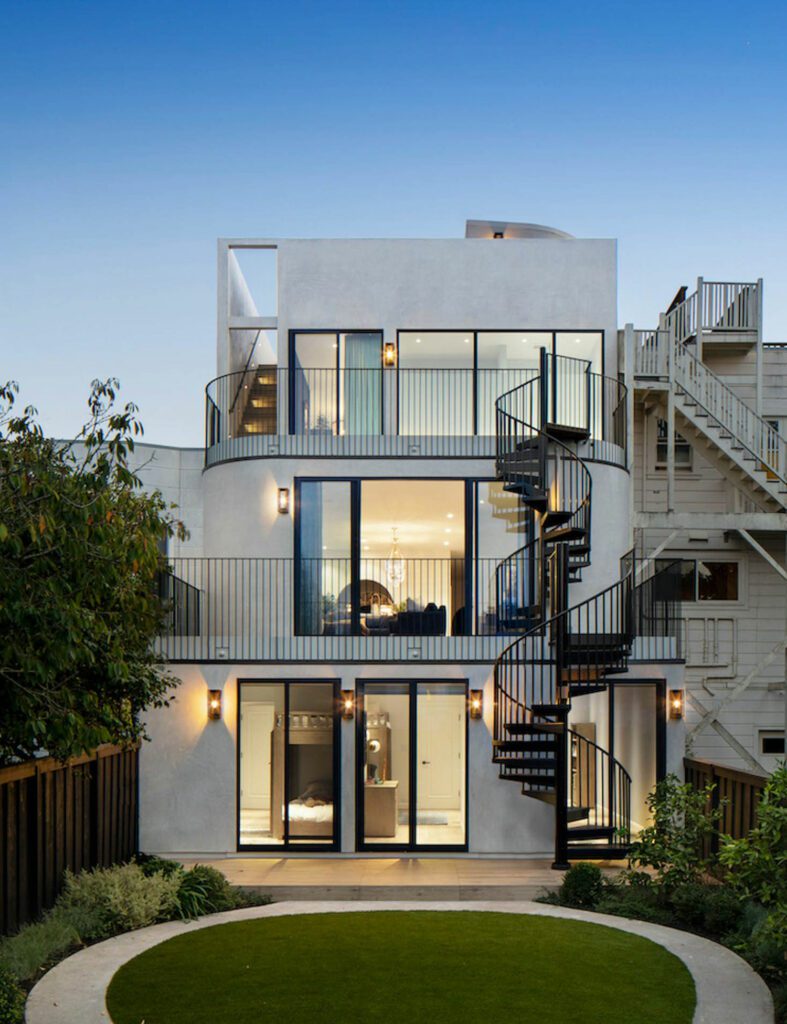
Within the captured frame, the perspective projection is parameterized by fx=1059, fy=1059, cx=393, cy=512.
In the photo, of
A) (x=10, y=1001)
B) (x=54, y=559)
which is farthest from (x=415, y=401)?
(x=10, y=1001)

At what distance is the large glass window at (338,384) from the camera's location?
15.7m

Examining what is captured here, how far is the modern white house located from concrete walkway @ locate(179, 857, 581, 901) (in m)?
0.37

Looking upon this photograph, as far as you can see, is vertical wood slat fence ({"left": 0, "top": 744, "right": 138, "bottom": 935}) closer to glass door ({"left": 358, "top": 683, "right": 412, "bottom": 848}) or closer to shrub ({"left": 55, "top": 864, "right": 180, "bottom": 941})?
shrub ({"left": 55, "top": 864, "right": 180, "bottom": 941})

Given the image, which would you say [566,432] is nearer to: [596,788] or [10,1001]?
[596,788]

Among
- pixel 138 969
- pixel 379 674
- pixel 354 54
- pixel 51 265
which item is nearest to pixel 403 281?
pixel 354 54

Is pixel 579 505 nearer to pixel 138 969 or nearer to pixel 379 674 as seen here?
pixel 379 674

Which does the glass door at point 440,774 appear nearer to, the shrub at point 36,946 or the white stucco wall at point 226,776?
the white stucco wall at point 226,776

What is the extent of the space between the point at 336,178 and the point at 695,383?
9.44 metres

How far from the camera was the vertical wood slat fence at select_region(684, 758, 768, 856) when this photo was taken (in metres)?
10.6

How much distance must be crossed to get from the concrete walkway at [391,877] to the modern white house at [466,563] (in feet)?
1.21

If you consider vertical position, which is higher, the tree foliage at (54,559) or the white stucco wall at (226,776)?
the tree foliage at (54,559)

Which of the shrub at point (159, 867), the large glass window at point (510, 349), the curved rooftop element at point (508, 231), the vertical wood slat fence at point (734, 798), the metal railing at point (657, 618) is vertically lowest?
the shrub at point (159, 867)

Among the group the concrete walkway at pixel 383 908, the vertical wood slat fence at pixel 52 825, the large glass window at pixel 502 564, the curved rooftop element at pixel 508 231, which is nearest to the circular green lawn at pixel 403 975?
the concrete walkway at pixel 383 908

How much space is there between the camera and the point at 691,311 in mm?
17375
